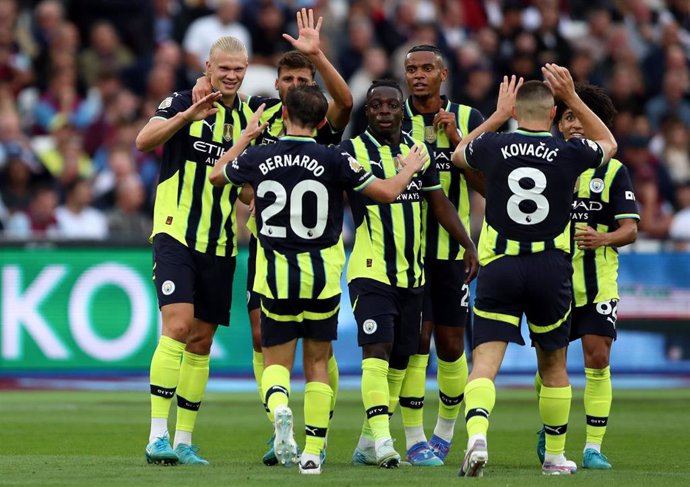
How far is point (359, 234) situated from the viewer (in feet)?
29.8

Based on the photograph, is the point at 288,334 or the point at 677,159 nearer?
the point at 288,334

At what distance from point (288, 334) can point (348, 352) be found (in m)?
7.53

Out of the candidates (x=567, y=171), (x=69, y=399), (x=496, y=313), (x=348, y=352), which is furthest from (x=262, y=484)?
(x=348, y=352)

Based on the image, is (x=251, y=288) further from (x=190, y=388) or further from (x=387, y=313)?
(x=387, y=313)

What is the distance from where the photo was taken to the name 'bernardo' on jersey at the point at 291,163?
8406 millimetres

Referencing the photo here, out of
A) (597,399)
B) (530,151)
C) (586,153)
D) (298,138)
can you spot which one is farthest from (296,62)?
(597,399)

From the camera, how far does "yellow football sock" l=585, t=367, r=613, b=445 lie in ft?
30.5

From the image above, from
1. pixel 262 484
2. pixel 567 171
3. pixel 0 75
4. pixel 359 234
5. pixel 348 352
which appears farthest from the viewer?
pixel 0 75

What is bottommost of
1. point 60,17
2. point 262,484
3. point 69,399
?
point 69,399

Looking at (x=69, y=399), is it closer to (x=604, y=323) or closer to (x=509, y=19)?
(x=604, y=323)

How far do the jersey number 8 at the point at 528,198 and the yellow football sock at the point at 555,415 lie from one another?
1.02m

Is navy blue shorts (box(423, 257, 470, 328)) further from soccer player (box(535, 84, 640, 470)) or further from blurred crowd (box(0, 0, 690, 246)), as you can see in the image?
blurred crowd (box(0, 0, 690, 246))

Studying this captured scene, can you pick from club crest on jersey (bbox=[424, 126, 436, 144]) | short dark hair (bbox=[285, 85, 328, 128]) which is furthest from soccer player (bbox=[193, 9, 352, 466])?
club crest on jersey (bbox=[424, 126, 436, 144])

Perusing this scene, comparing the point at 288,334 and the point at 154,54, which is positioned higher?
the point at 154,54
